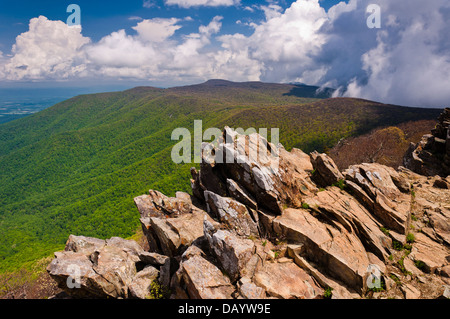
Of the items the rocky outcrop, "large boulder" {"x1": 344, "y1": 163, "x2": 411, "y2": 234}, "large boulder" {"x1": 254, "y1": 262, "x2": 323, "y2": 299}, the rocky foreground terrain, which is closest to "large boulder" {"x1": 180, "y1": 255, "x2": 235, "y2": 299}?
the rocky foreground terrain

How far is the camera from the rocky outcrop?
94.1 ft

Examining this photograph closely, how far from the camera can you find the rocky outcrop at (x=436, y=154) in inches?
1129

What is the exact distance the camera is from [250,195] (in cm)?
1803

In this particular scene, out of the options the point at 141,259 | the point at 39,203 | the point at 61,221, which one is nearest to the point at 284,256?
the point at 141,259

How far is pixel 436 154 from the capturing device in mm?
30984

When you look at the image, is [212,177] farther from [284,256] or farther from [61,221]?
[61,221]

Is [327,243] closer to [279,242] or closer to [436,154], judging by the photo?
[279,242]

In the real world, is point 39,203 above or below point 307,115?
below

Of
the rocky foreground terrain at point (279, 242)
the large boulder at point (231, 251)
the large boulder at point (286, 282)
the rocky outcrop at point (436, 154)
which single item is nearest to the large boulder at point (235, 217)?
the rocky foreground terrain at point (279, 242)

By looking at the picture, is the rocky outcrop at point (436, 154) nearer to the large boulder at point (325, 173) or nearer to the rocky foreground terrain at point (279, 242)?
the rocky foreground terrain at point (279, 242)

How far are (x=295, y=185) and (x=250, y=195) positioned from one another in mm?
4519

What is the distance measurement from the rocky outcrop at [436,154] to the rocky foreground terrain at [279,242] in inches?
380

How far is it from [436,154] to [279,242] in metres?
34.7

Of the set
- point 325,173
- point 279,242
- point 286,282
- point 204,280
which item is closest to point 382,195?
point 325,173
